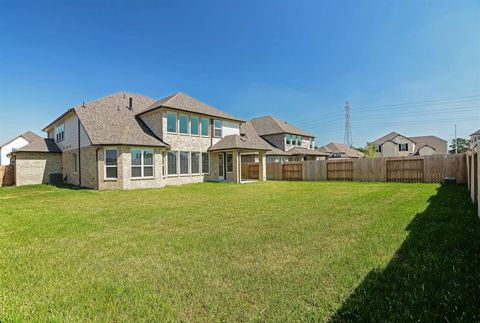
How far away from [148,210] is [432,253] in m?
8.20

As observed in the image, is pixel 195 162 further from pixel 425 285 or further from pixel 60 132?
pixel 425 285

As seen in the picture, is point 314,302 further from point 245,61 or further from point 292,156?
point 292,156

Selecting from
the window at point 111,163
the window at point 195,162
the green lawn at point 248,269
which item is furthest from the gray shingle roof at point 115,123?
the green lawn at point 248,269

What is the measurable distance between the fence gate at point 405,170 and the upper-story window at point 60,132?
2794 centimetres

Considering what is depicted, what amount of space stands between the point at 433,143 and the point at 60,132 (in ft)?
226

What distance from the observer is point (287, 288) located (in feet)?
10.4

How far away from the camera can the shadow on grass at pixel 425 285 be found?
2502mm

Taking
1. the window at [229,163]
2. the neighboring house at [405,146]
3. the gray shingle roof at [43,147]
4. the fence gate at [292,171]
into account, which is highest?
the neighboring house at [405,146]

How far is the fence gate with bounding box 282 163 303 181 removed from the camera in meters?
24.1

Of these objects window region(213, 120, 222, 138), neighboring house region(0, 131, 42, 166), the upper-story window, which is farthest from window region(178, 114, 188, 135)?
neighboring house region(0, 131, 42, 166)

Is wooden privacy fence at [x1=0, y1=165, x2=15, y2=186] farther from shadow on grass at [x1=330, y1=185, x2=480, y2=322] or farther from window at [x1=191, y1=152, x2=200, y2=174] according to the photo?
shadow on grass at [x1=330, y1=185, x2=480, y2=322]

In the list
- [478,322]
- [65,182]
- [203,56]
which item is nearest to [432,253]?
[478,322]

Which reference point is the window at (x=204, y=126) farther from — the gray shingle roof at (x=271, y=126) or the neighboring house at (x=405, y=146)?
the neighboring house at (x=405, y=146)

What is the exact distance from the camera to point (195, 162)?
21781mm
